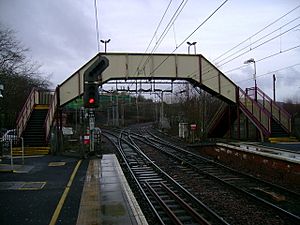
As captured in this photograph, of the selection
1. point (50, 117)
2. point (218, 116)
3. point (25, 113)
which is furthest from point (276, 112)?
point (25, 113)

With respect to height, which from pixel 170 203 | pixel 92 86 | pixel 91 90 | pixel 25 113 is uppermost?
pixel 92 86

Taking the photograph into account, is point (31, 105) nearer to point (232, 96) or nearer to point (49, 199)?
point (232, 96)

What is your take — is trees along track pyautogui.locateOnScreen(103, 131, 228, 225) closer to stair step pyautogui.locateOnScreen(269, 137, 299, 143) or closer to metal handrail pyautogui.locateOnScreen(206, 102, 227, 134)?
stair step pyautogui.locateOnScreen(269, 137, 299, 143)

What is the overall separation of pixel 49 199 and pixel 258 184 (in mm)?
7301

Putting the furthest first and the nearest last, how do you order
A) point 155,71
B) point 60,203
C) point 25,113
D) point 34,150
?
point 155,71 → point 25,113 → point 34,150 → point 60,203

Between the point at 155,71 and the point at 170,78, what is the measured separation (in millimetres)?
1208

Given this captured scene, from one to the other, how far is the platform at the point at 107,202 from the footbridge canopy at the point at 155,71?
10.7 metres

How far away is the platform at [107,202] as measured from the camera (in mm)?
7559

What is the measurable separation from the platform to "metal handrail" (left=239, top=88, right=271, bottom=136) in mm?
12611

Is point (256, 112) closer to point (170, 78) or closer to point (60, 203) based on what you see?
point (170, 78)

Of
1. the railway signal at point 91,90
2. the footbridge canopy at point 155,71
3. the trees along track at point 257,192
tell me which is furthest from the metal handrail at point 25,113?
the trees along track at point 257,192

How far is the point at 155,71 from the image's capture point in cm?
2397

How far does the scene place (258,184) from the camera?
12617mm

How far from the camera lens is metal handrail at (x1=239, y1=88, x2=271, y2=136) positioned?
22953 mm
